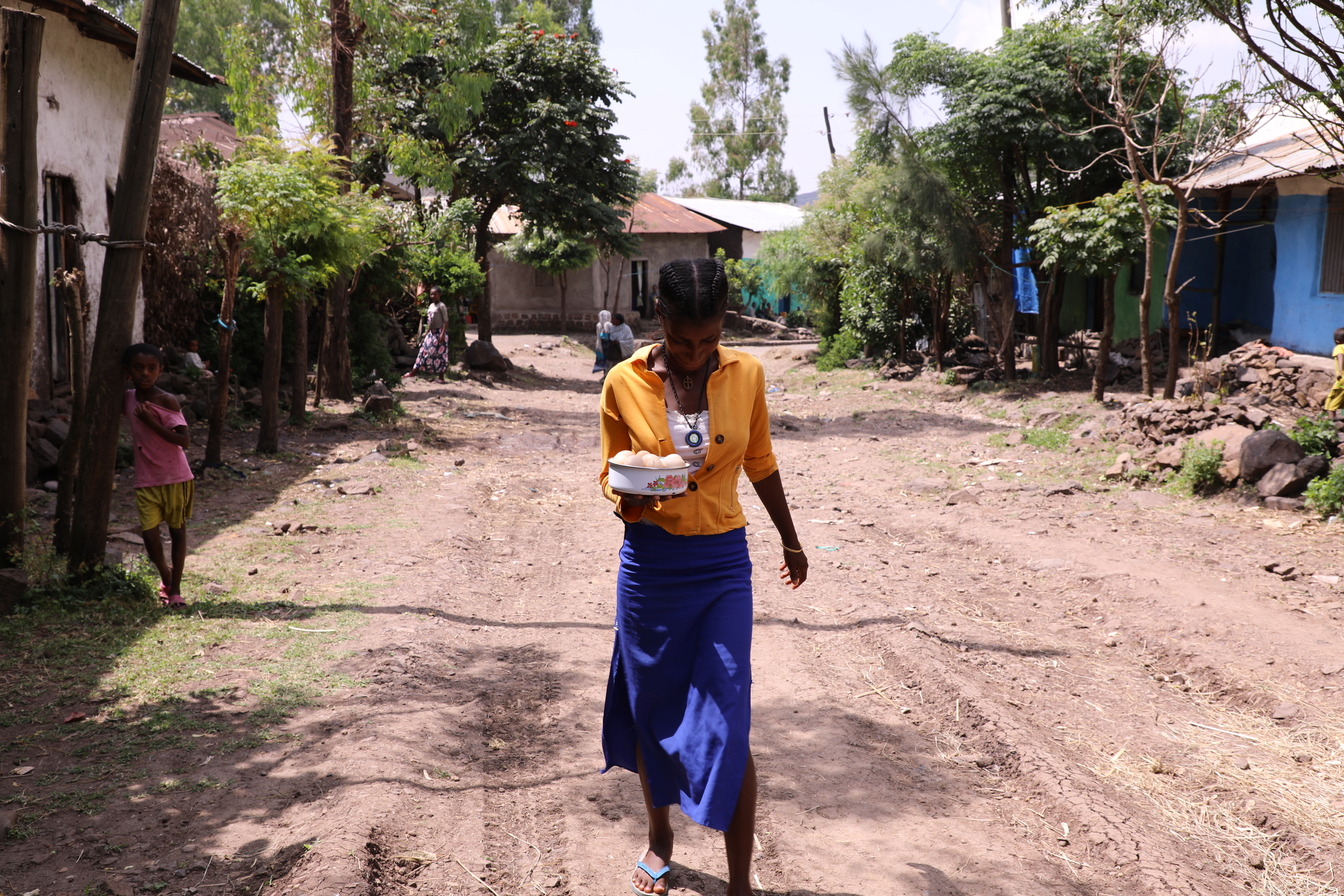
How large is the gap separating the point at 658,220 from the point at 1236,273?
20902mm

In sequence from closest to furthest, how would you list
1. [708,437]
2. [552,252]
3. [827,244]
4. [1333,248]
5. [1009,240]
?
[708,437] → [1333,248] → [1009,240] → [827,244] → [552,252]

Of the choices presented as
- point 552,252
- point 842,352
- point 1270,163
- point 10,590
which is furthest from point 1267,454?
point 552,252

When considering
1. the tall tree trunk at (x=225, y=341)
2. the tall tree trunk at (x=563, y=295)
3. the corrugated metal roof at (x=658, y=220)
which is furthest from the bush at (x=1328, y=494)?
the tall tree trunk at (x=563, y=295)

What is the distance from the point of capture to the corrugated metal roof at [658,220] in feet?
109

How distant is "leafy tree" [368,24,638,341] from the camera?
66.0 ft

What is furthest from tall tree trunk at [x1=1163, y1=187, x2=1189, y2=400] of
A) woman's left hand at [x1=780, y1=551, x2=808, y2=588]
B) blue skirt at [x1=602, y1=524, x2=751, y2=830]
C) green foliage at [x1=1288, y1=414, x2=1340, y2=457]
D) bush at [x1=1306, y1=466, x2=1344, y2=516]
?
blue skirt at [x1=602, y1=524, x2=751, y2=830]

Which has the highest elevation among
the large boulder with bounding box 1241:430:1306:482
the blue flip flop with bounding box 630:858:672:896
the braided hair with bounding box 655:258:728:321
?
the braided hair with bounding box 655:258:728:321

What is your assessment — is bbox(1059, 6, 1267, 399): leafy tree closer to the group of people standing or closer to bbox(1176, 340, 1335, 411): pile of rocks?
bbox(1176, 340, 1335, 411): pile of rocks

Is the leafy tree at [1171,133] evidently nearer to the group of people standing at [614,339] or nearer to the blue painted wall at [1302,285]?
the blue painted wall at [1302,285]

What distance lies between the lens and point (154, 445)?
553 centimetres

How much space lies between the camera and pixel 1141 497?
29.6ft

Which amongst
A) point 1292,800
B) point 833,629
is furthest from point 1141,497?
point 1292,800

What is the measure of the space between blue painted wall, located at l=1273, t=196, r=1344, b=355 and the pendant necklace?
1363 centimetres

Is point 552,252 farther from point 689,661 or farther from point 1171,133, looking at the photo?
point 689,661
